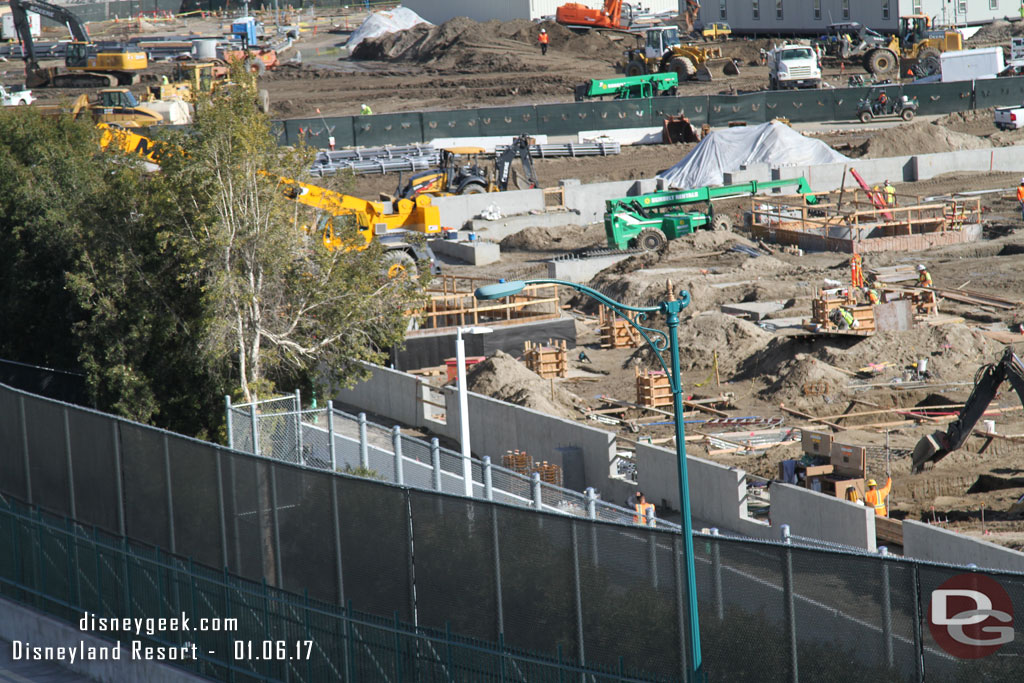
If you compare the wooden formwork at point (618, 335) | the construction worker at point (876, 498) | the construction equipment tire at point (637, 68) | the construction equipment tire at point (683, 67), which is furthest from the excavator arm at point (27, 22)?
the construction worker at point (876, 498)

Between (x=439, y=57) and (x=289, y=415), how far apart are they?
242 ft

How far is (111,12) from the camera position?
12912 centimetres

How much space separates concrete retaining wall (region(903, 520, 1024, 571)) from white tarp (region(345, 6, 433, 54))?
86046 millimetres

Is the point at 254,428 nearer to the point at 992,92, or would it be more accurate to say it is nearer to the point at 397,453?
the point at 397,453

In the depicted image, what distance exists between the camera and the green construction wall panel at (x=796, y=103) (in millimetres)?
64625

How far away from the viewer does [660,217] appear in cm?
4428

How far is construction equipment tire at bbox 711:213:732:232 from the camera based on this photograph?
4422 centimetres

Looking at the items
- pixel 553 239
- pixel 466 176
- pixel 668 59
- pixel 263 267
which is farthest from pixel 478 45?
pixel 263 267

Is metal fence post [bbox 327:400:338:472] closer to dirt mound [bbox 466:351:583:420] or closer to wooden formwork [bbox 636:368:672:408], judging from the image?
dirt mound [bbox 466:351:583:420]

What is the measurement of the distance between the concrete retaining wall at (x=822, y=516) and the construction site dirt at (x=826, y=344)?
228 cm

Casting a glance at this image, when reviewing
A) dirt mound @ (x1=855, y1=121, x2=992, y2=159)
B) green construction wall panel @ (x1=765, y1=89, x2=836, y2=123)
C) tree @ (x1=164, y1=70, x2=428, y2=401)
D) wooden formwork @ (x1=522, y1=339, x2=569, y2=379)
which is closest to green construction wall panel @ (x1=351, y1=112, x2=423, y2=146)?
green construction wall panel @ (x1=765, y1=89, x2=836, y2=123)

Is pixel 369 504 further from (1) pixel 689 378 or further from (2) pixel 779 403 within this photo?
(1) pixel 689 378

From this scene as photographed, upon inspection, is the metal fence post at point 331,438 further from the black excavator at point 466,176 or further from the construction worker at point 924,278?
the black excavator at point 466,176

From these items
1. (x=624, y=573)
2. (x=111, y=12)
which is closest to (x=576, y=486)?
(x=624, y=573)
